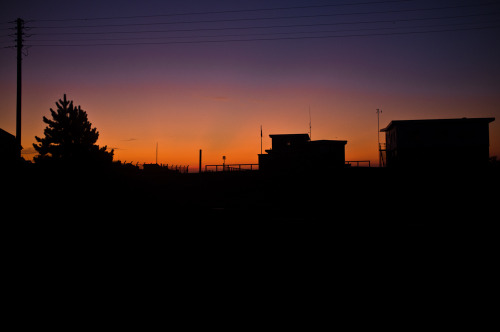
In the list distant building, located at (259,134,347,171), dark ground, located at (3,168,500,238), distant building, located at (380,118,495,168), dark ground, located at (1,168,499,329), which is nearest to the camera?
dark ground, located at (1,168,499,329)

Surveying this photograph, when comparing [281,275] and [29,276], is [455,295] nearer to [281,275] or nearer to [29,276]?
[281,275]

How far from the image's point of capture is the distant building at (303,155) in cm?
4288

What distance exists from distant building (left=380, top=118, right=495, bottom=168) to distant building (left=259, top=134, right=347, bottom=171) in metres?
8.38

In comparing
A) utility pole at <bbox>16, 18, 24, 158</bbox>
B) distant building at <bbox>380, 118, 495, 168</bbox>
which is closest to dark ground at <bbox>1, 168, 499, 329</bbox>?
utility pole at <bbox>16, 18, 24, 158</bbox>

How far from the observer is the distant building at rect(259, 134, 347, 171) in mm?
42875

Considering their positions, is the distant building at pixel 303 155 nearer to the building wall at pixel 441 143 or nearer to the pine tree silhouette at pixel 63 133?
the building wall at pixel 441 143

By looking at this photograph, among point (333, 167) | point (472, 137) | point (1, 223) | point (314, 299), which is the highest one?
point (472, 137)

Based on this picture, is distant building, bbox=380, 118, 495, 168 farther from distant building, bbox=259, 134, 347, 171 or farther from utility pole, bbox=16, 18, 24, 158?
utility pole, bbox=16, 18, 24, 158

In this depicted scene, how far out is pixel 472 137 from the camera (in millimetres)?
34625

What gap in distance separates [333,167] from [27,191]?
35.2m

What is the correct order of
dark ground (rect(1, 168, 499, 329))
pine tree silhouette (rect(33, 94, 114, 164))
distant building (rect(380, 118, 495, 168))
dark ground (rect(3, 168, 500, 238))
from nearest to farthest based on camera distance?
1. dark ground (rect(1, 168, 499, 329))
2. dark ground (rect(3, 168, 500, 238))
3. distant building (rect(380, 118, 495, 168))
4. pine tree silhouette (rect(33, 94, 114, 164))

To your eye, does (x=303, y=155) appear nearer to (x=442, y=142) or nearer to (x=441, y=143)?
(x=441, y=143)

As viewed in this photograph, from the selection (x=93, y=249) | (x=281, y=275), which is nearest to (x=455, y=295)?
(x=281, y=275)

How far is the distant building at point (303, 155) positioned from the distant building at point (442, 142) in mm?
8376
